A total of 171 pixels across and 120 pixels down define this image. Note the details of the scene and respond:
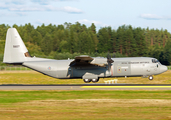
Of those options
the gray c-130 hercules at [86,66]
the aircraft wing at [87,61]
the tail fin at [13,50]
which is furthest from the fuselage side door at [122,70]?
the tail fin at [13,50]

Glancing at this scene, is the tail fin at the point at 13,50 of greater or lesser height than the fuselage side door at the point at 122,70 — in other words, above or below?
above

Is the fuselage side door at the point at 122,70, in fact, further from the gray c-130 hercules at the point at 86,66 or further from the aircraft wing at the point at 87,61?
the aircraft wing at the point at 87,61

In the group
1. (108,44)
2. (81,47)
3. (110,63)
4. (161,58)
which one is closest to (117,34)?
(108,44)

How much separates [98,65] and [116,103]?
40.5 ft

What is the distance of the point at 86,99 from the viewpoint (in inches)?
820

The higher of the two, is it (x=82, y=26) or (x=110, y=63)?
(x=82, y=26)

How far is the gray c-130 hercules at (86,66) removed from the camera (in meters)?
31.2

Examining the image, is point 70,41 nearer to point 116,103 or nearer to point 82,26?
point 82,26

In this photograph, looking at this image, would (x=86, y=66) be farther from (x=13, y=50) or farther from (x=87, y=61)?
(x=13, y=50)

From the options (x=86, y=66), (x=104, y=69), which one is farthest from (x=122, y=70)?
(x=86, y=66)

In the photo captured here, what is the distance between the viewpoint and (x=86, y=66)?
3130 cm

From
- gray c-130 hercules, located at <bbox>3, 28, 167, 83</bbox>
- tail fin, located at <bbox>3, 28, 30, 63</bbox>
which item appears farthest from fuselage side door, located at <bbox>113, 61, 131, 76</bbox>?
tail fin, located at <bbox>3, 28, 30, 63</bbox>

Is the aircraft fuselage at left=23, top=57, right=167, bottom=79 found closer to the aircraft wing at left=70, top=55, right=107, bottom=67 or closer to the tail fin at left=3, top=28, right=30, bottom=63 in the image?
the aircraft wing at left=70, top=55, right=107, bottom=67

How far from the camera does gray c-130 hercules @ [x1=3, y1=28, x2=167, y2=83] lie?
31172 millimetres
